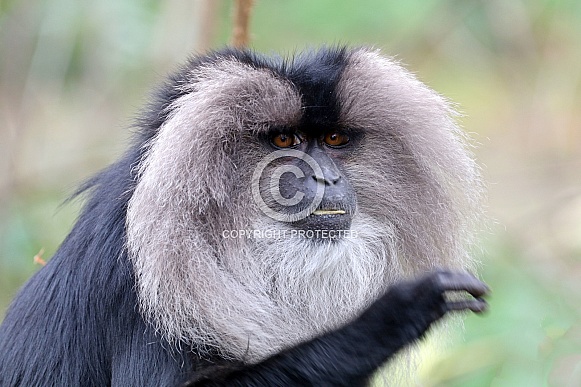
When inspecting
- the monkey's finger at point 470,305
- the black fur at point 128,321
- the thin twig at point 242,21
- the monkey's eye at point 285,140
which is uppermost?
the thin twig at point 242,21

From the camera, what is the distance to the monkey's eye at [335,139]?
10.9 feet

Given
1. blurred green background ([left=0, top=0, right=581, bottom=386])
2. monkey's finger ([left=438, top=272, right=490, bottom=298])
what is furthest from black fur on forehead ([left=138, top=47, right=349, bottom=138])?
monkey's finger ([left=438, top=272, right=490, bottom=298])

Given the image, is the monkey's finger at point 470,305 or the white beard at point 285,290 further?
the white beard at point 285,290

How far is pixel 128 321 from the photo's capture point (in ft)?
9.70

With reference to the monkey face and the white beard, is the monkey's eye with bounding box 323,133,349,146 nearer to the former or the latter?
the monkey face

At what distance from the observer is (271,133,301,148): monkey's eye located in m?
3.26

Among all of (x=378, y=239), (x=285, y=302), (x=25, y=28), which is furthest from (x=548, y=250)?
(x=25, y=28)

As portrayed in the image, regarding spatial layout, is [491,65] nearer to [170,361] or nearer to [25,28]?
[25,28]

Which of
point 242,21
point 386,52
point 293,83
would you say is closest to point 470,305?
point 293,83

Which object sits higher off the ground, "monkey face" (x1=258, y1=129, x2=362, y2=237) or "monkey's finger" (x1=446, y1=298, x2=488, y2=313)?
"monkey face" (x1=258, y1=129, x2=362, y2=237)

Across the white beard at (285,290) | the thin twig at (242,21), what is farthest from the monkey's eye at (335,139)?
the thin twig at (242,21)

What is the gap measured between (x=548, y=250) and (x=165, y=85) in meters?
3.64

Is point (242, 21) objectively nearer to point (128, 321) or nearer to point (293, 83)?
point (293, 83)

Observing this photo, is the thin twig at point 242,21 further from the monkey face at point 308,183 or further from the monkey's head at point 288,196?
the monkey face at point 308,183
